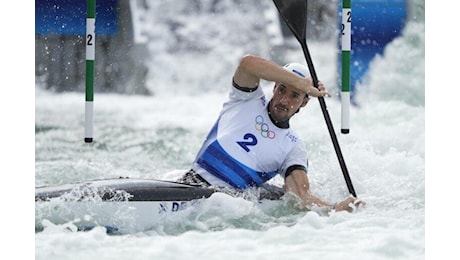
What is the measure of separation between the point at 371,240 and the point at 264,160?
2.11 ft

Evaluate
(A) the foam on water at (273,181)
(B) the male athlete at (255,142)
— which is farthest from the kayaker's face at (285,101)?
(A) the foam on water at (273,181)

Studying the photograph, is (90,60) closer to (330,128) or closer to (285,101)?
(285,101)

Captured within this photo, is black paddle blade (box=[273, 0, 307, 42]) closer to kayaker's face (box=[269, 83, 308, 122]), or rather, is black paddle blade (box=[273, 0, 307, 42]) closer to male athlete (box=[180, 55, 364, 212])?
male athlete (box=[180, 55, 364, 212])

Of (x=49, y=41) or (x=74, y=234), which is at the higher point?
(x=49, y=41)

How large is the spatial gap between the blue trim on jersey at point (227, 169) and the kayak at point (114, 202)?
0.19 meters

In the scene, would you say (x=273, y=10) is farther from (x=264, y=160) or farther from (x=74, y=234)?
(x=74, y=234)

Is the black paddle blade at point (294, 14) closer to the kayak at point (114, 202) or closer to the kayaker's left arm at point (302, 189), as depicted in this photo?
the kayaker's left arm at point (302, 189)

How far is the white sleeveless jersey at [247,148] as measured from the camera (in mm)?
3256

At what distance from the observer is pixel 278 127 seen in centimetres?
331

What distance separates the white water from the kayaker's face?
14.1 inches

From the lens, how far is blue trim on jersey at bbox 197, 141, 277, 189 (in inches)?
128

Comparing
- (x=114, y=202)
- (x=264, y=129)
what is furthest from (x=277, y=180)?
(x=114, y=202)

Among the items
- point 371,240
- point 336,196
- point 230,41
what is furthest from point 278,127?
point 230,41

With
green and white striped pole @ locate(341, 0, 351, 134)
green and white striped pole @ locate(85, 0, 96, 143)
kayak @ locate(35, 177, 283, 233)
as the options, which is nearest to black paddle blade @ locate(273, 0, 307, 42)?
green and white striped pole @ locate(341, 0, 351, 134)
